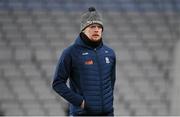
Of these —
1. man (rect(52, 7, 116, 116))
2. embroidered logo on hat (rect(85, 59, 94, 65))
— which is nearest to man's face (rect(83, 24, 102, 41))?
man (rect(52, 7, 116, 116))

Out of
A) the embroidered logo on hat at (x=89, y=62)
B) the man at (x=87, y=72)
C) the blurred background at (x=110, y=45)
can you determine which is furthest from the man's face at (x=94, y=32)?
the blurred background at (x=110, y=45)

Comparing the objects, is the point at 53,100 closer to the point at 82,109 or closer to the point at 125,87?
the point at 125,87

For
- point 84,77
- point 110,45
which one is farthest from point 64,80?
point 110,45

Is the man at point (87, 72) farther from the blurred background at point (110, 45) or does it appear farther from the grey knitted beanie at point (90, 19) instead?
the blurred background at point (110, 45)

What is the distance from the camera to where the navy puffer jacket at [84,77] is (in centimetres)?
371

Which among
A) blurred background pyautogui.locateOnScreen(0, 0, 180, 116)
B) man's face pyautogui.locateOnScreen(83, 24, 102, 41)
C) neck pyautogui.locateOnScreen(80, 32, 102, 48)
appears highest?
man's face pyautogui.locateOnScreen(83, 24, 102, 41)

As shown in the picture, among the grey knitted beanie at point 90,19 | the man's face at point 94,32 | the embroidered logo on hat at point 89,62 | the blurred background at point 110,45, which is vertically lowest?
the blurred background at point 110,45

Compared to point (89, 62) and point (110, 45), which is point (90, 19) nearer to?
point (89, 62)

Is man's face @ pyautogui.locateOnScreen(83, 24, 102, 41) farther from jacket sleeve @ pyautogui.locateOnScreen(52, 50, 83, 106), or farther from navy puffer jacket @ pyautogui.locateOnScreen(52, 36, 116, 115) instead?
jacket sleeve @ pyautogui.locateOnScreen(52, 50, 83, 106)

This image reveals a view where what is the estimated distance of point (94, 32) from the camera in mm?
3672

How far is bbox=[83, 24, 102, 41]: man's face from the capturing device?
3658mm

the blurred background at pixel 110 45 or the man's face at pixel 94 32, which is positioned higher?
the man's face at pixel 94 32

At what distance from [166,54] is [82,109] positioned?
5622mm

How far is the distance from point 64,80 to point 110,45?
5.54 meters
